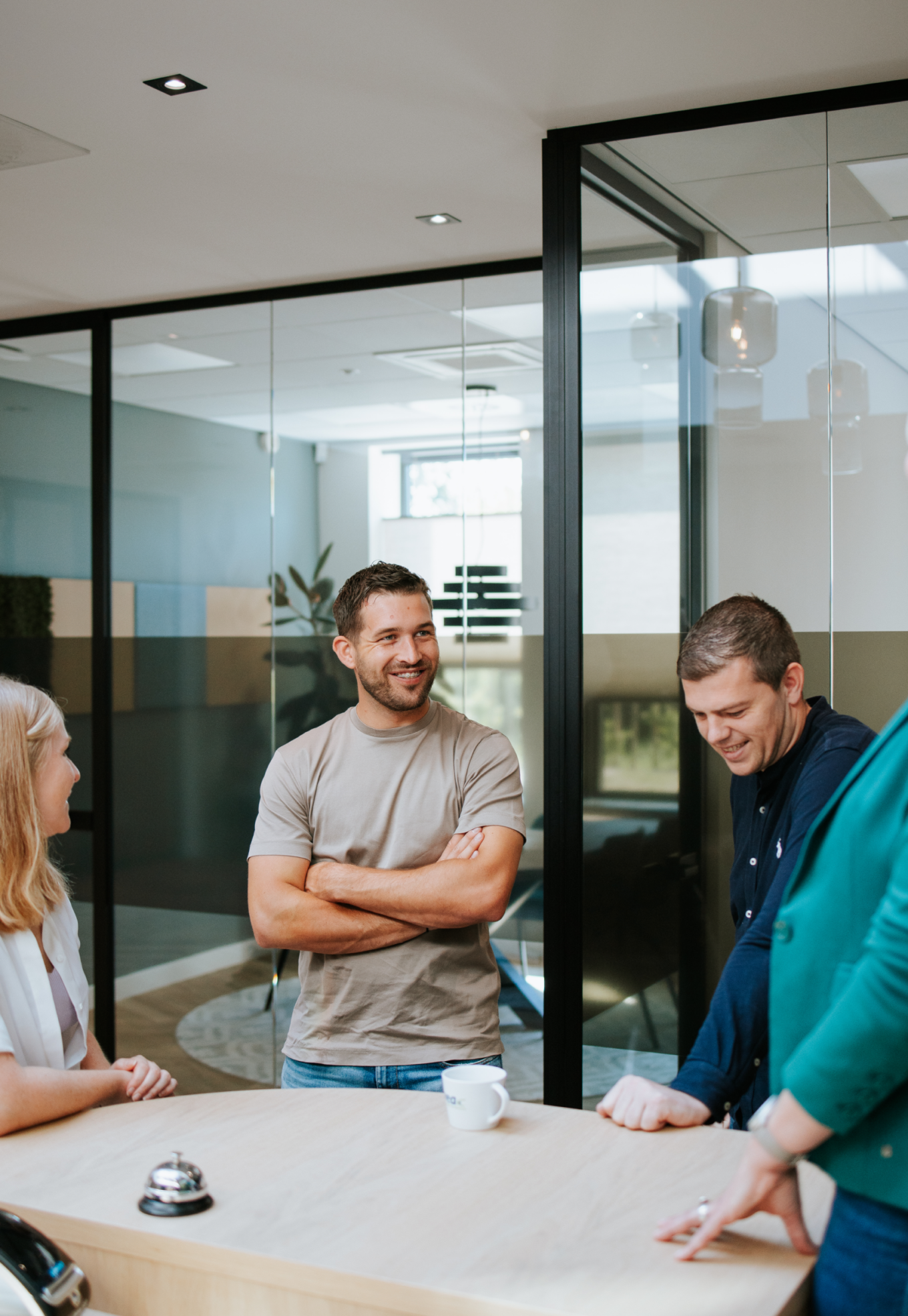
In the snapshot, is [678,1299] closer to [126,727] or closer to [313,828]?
[313,828]

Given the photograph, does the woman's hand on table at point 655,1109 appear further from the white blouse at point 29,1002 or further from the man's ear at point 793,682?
the white blouse at point 29,1002

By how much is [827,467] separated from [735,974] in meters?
1.51

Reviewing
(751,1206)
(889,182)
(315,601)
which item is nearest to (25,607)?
(315,601)

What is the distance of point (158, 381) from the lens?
463cm

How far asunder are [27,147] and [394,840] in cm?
202

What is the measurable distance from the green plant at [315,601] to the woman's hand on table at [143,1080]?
2.33 metres

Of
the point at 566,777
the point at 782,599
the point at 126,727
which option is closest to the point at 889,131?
the point at 782,599

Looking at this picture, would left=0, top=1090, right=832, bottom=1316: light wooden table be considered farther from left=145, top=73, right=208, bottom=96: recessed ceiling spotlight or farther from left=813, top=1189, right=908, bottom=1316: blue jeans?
left=145, top=73, right=208, bottom=96: recessed ceiling spotlight

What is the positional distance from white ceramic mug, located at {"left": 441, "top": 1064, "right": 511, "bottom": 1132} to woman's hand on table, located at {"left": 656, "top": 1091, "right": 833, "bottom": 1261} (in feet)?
1.20

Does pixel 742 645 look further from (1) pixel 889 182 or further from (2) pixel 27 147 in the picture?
(2) pixel 27 147

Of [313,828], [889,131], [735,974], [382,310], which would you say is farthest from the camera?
[382,310]

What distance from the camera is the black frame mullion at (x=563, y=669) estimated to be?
3094mm

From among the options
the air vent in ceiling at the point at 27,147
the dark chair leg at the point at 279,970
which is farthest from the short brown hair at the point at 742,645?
the dark chair leg at the point at 279,970

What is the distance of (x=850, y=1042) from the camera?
3.69 feet
